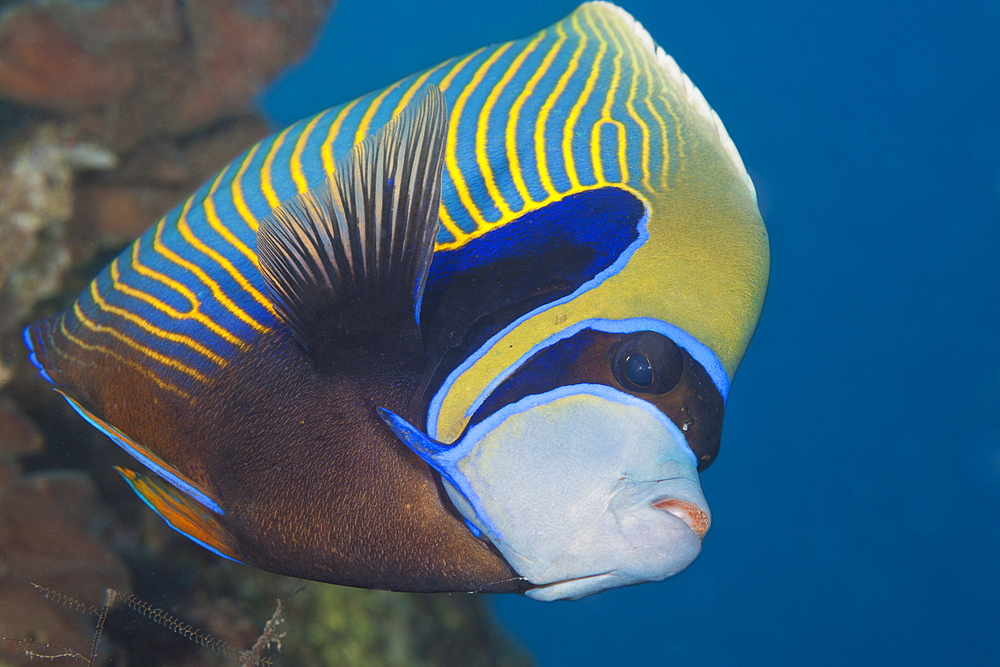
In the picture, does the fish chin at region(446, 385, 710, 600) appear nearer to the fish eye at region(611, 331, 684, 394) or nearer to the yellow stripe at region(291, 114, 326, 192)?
the fish eye at region(611, 331, 684, 394)

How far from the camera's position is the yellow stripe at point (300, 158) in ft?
3.28

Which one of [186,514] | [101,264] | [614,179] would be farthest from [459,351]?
[101,264]

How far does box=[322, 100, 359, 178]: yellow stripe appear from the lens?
1.01m

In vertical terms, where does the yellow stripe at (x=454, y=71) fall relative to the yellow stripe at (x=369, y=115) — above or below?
above

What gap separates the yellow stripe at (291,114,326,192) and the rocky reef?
3.87 feet

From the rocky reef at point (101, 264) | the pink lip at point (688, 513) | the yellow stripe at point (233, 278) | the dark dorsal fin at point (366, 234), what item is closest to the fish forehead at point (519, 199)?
the yellow stripe at point (233, 278)

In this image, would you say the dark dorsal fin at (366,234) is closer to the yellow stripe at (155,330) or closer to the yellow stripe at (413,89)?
the yellow stripe at (155,330)

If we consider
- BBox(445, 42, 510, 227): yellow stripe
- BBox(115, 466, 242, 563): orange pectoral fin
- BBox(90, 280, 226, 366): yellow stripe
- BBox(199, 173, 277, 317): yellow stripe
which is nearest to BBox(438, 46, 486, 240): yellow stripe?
BBox(445, 42, 510, 227): yellow stripe

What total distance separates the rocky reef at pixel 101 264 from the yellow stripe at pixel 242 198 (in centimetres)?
111

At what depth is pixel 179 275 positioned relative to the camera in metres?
0.98

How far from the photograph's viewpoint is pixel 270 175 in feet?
3.43

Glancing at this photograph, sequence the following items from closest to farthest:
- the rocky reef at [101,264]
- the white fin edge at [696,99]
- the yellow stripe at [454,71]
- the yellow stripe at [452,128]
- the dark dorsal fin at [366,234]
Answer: the dark dorsal fin at [366,234], the yellow stripe at [452,128], the white fin edge at [696,99], the yellow stripe at [454,71], the rocky reef at [101,264]

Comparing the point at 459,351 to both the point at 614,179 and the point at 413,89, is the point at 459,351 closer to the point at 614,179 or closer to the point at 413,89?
the point at 614,179

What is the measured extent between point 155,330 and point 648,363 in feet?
2.73
